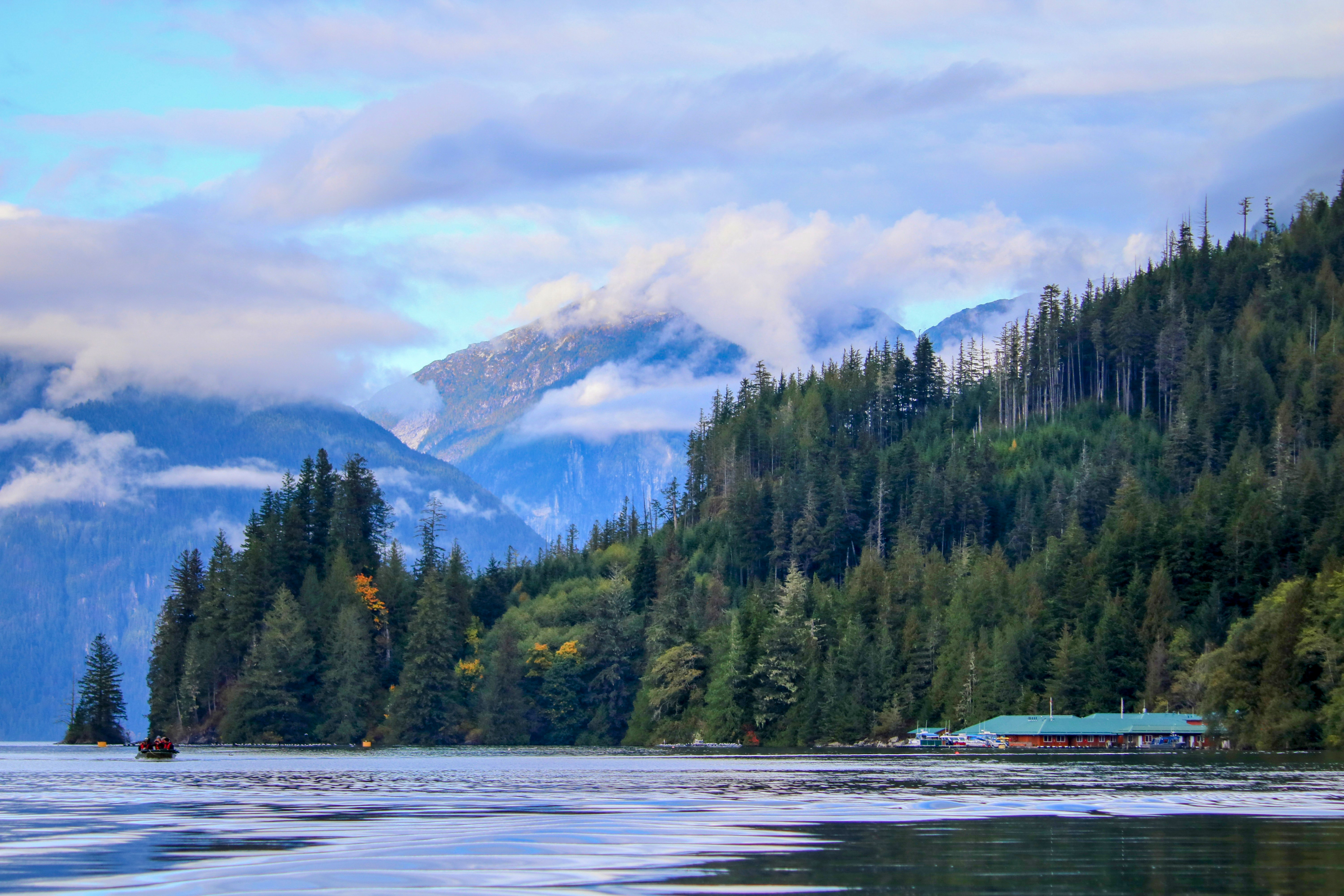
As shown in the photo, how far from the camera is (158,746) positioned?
129750 mm

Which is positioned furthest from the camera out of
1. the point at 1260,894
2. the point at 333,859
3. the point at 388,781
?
the point at 388,781

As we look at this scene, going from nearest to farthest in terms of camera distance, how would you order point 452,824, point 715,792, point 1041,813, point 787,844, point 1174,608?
point 787,844 → point 452,824 → point 1041,813 → point 715,792 → point 1174,608

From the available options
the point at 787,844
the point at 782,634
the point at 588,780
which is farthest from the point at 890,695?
the point at 787,844

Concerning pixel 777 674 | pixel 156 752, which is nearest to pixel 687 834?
pixel 156 752

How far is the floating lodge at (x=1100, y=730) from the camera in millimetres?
153375

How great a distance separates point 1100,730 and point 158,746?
3778 inches

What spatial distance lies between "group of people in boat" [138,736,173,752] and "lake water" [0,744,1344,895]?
48.7m

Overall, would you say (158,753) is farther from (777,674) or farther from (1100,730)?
(1100,730)

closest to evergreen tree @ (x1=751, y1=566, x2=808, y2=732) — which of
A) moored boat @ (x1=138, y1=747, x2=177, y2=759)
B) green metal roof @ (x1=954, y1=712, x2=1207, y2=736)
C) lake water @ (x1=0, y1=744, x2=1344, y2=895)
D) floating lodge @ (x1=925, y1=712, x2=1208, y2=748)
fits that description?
green metal roof @ (x1=954, y1=712, x2=1207, y2=736)

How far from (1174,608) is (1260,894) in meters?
→ 151

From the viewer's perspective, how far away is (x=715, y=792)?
202 feet

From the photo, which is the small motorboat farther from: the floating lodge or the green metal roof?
the green metal roof

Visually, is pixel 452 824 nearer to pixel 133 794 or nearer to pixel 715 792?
pixel 715 792

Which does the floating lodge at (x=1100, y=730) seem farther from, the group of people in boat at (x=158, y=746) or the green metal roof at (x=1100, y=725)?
the group of people in boat at (x=158, y=746)
